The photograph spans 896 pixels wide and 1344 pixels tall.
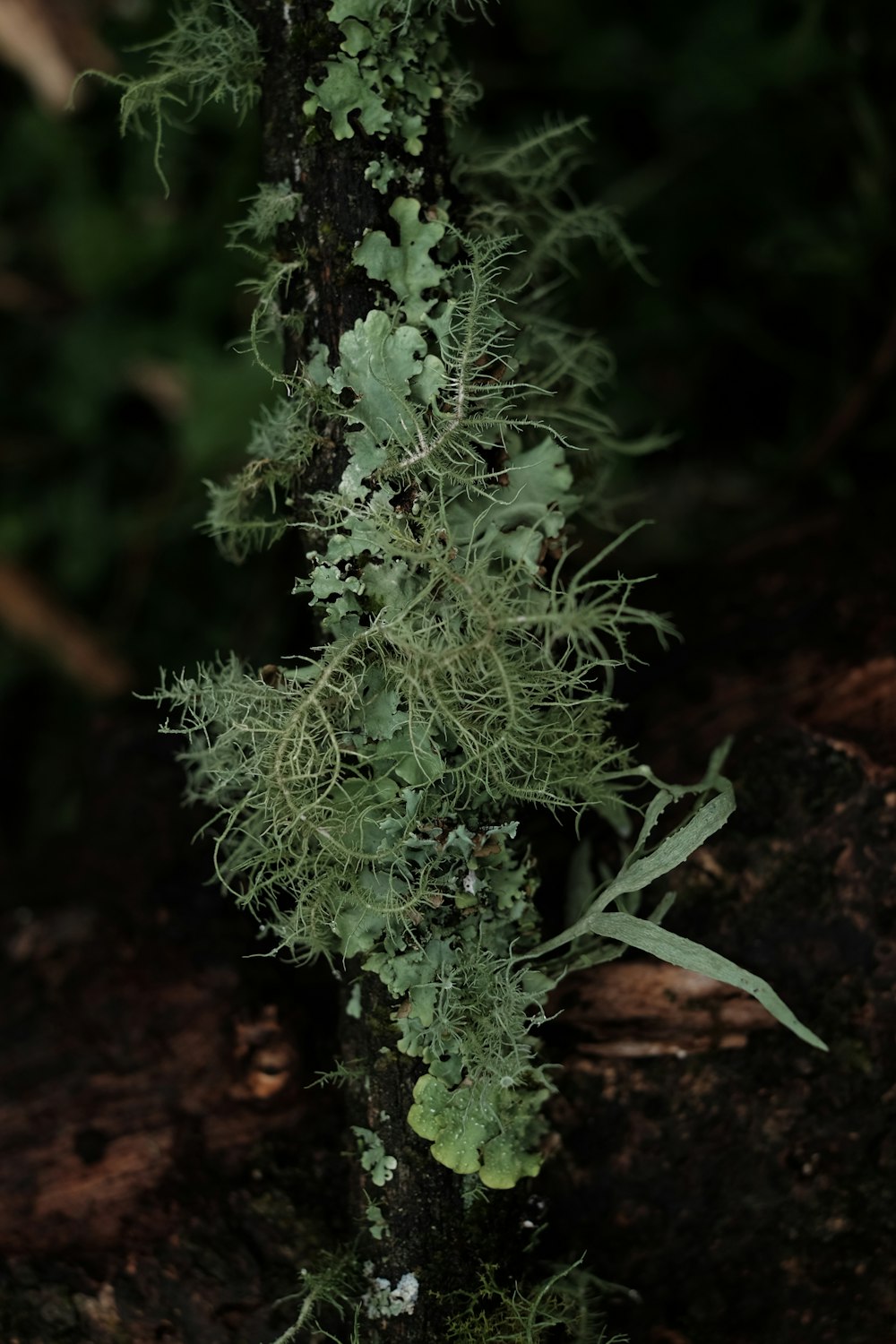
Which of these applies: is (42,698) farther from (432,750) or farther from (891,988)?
(891,988)

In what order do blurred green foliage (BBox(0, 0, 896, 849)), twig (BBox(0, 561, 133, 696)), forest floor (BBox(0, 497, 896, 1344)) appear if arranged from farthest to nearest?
twig (BBox(0, 561, 133, 696)) → blurred green foliage (BBox(0, 0, 896, 849)) → forest floor (BBox(0, 497, 896, 1344))

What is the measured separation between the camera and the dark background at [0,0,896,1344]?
1.01 m

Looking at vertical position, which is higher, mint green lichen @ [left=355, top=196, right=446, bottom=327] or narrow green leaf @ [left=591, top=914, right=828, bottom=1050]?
mint green lichen @ [left=355, top=196, right=446, bottom=327]

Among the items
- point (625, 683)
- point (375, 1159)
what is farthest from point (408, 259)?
point (375, 1159)

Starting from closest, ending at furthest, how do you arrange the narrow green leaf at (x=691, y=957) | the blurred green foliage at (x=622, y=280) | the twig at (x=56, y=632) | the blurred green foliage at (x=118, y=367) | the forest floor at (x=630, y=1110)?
the narrow green leaf at (x=691, y=957)
the forest floor at (x=630, y=1110)
the blurred green foliage at (x=622, y=280)
the blurred green foliage at (x=118, y=367)
the twig at (x=56, y=632)

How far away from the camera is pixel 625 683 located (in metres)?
1.26

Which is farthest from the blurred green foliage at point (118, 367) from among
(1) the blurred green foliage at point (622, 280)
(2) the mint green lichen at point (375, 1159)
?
(2) the mint green lichen at point (375, 1159)

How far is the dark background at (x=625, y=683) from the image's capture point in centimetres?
101

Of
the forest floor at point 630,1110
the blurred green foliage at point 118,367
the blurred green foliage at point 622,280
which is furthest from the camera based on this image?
the blurred green foliage at point 118,367

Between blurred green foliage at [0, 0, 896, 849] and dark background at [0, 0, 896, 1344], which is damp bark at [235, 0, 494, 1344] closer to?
dark background at [0, 0, 896, 1344]

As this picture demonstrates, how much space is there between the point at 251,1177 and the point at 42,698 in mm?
1294

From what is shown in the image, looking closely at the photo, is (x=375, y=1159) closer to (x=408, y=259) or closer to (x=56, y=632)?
(x=408, y=259)

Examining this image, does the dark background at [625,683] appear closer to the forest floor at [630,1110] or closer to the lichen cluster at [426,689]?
the forest floor at [630,1110]

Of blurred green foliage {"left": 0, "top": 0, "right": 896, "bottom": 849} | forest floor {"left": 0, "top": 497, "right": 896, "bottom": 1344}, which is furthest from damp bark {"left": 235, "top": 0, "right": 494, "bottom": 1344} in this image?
blurred green foliage {"left": 0, "top": 0, "right": 896, "bottom": 849}
